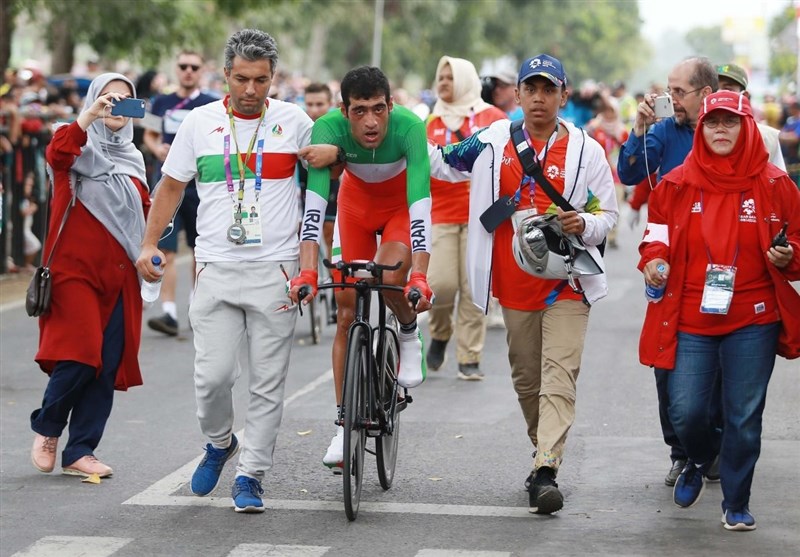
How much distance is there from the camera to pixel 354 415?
23.7 feet

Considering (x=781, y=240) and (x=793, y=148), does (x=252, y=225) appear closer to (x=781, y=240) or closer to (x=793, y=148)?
(x=781, y=240)

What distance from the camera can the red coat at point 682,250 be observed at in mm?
6945

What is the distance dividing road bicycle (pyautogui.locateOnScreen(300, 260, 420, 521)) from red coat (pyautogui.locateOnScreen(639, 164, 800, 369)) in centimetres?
106

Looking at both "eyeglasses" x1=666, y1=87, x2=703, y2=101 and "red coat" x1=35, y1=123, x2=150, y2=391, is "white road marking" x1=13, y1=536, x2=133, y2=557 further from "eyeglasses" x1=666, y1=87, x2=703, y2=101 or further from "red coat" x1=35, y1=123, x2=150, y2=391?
"eyeglasses" x1=666, y1=87, x2=703, y2=101

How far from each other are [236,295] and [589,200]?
170 centimetres

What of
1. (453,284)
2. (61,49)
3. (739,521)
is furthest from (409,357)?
(61,49)

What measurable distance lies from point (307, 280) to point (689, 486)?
2075mm

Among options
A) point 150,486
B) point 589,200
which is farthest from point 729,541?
point 150,486

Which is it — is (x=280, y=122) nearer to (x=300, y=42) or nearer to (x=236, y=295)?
(x=236, y=295)

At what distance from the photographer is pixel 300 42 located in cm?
6012

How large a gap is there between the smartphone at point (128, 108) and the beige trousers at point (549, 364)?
2005 mm

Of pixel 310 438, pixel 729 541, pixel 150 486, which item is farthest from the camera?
pixel 310 438

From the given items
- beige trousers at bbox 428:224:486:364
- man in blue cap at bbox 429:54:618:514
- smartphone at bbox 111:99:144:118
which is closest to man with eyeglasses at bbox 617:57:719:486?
man in blue cap at bbox 429:54:618:514

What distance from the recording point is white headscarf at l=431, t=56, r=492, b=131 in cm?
1159
